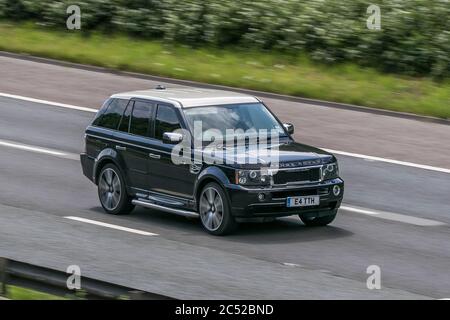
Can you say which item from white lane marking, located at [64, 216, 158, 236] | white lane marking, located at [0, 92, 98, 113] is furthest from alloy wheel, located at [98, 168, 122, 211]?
white lane marking, located at [0, 92, 98, 113]

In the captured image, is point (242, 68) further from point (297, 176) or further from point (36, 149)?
point (297, 176)

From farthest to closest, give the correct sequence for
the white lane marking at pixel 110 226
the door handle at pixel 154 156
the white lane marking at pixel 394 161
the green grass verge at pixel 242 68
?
the green grass verge at pixel 242 68 < the white lane marking at pixel 394 161 < the door handle at pixel 154 156 < the white lane marking at pixel 110 226

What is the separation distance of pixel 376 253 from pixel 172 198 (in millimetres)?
3013

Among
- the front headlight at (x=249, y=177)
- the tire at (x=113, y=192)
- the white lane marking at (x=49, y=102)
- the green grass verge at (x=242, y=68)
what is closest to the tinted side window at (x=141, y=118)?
the tire at (x=113, y=192)

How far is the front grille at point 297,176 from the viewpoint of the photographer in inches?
605

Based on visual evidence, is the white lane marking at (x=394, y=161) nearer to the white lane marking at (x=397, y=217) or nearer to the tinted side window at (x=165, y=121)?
the white lane marking at (x=397, y=217)

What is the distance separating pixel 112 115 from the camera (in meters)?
17.6

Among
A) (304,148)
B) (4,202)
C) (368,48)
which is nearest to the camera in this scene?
(304,148)

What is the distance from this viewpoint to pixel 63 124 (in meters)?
24.3

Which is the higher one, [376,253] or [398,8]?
[398,8]

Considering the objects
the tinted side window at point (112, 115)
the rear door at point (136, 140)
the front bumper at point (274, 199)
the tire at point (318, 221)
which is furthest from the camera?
the tinted side window at point (112, 115)

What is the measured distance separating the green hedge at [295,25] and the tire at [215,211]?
12.3 metres
